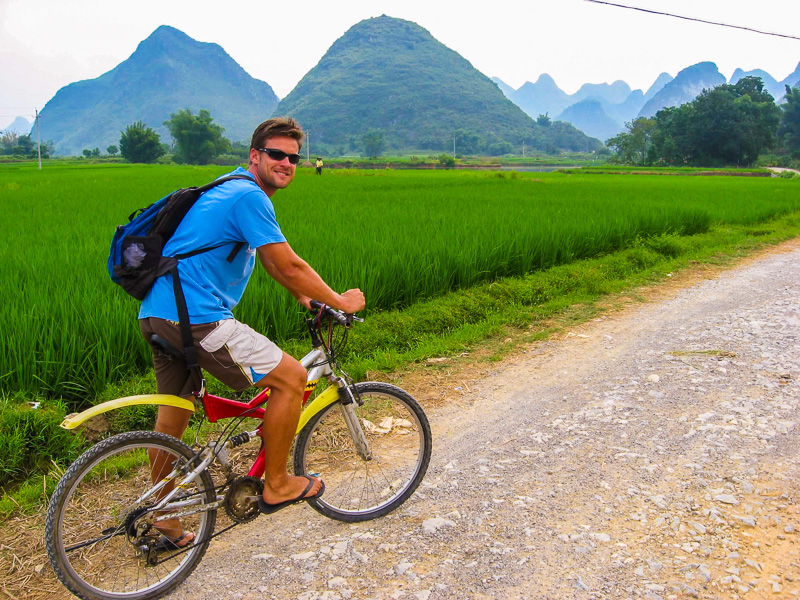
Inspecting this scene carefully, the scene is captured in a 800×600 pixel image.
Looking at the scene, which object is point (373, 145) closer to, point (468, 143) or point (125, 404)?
point (468, 143)

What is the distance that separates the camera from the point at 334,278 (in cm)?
527

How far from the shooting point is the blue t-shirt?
A: 2000 millimetres

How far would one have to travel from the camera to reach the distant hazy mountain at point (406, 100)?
126938 mm

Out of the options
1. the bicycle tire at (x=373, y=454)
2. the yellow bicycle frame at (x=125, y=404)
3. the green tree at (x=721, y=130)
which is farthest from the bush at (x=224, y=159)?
the yellow bicycle frame at (x=125, y=404)

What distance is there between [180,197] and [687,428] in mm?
2862

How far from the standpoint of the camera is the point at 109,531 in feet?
6.89

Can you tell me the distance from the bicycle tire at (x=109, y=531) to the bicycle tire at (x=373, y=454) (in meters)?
0.51

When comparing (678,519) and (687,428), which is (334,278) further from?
(678,519)

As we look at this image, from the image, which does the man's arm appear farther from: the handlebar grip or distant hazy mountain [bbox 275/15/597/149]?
distant hazy mountain [bbox 275/15/597/149]

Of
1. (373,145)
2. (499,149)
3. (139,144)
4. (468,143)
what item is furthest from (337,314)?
(499,149)

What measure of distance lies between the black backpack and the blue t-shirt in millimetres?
21

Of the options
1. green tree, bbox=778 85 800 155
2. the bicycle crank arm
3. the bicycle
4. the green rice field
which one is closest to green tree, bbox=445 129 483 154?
green tree, bbox=778 85 800 155

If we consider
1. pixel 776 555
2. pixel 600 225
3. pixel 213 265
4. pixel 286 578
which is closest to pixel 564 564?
pixel 776 555

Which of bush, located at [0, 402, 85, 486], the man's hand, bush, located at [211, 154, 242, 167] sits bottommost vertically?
bush, located at [0, 402, 85, 486]
